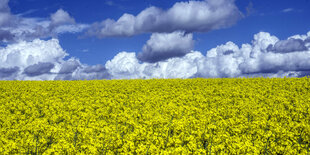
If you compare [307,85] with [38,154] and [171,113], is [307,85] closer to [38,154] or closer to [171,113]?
[171,113]

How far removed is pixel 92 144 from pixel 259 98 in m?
13.2

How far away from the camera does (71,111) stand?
15.1 m

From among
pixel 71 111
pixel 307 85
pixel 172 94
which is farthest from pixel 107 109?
pixel 307 85

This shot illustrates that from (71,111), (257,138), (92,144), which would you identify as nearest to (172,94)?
(71,111)

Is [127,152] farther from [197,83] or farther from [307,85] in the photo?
[307,85]

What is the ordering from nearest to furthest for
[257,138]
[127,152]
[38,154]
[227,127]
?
[127,152] → [38,154] → [257,138] → [227,127]

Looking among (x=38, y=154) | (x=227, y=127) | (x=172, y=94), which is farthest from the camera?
(x=172, y=94)

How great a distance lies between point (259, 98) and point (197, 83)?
779cm

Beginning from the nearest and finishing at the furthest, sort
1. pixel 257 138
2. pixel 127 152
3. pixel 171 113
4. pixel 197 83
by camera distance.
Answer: pixel 127 152 → pixel 257 138 → pixel 171 113 → pixel 197 83

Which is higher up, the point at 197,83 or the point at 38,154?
the point at 197,83

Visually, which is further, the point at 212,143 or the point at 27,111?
the point at 27,111

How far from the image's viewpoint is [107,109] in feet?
50.7

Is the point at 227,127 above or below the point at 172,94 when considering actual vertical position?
below

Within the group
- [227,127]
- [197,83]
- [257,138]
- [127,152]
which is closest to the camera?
[127,152]
